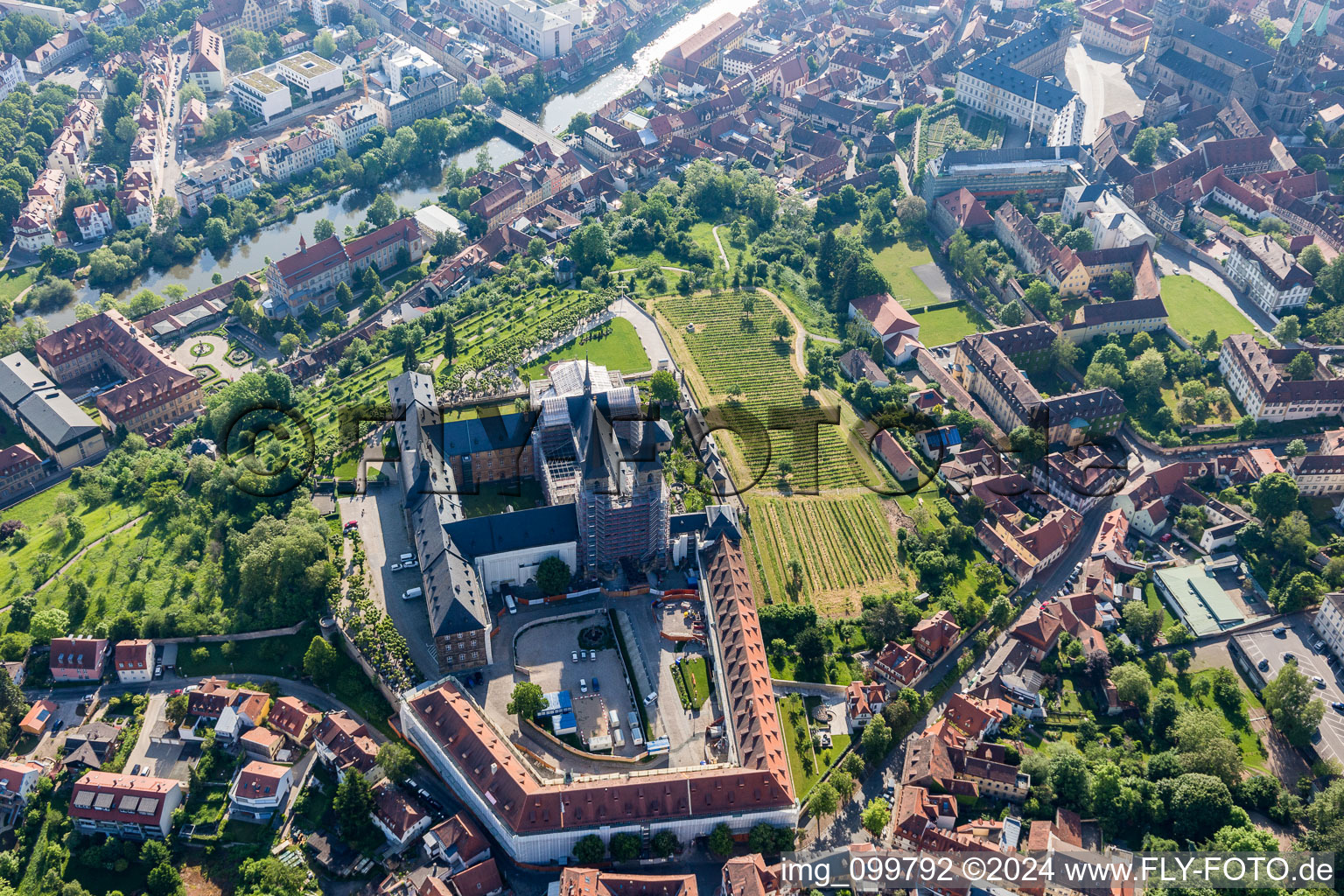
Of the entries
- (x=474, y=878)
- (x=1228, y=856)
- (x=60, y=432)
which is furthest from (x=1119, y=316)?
(x=60, y=432)

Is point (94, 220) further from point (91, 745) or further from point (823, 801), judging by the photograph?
point (823, 801)

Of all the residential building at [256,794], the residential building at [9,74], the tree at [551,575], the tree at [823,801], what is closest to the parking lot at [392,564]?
the tree at [551,575]

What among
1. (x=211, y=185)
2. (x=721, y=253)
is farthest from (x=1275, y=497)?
(x=211, y=185)

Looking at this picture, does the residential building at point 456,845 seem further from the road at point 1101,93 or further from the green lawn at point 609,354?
the road at point 1101,93

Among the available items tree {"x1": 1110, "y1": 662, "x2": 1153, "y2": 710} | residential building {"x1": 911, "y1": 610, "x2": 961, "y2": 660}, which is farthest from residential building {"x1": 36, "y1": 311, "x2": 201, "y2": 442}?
tree {"x1": 1110, "y1": 662, "x2": 1153, "y2": 710}

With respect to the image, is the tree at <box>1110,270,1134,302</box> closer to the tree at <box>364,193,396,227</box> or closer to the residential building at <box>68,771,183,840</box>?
the tree at <box>364,193,396,227</box>

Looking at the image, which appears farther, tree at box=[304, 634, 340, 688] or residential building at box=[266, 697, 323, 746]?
tree at box=[304, 634, 340, 688]
